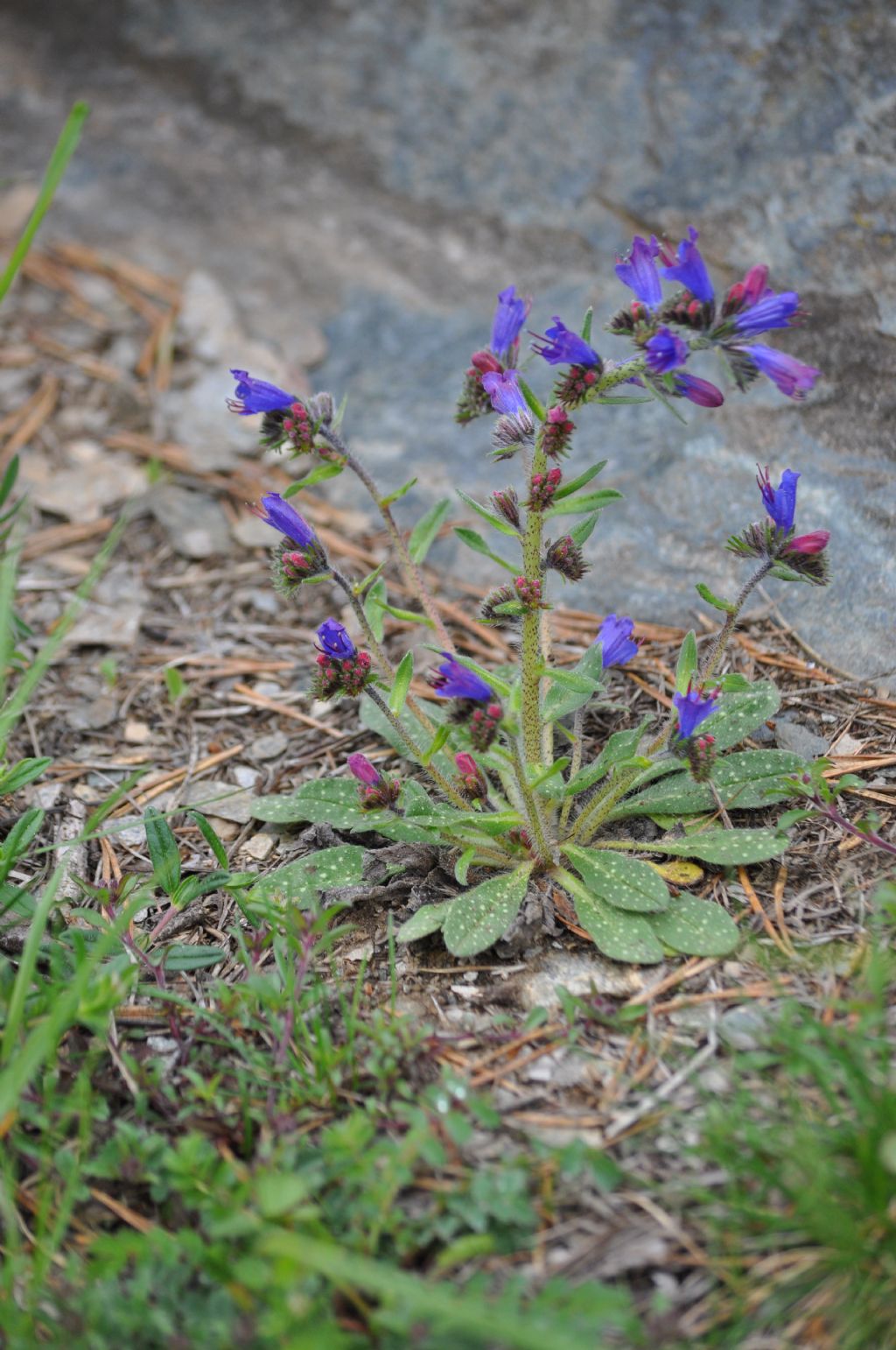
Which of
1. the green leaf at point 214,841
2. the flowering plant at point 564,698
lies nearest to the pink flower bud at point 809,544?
the flowering plant at point 564,698

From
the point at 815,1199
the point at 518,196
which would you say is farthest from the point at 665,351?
the point at 518,196

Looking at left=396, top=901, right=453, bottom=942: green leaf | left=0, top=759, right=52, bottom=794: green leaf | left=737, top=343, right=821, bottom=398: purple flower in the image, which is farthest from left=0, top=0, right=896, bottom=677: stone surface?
left=0, top=759, right=52, bottom=794: green leaf

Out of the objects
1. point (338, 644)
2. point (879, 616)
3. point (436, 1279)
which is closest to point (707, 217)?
point (879, 616)

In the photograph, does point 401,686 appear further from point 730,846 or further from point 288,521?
point 730,846

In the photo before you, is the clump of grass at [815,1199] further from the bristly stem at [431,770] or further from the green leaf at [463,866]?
the bristly stem at [431,770]

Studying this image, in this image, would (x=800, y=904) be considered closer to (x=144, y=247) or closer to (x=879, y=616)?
(x=879, y=616)
